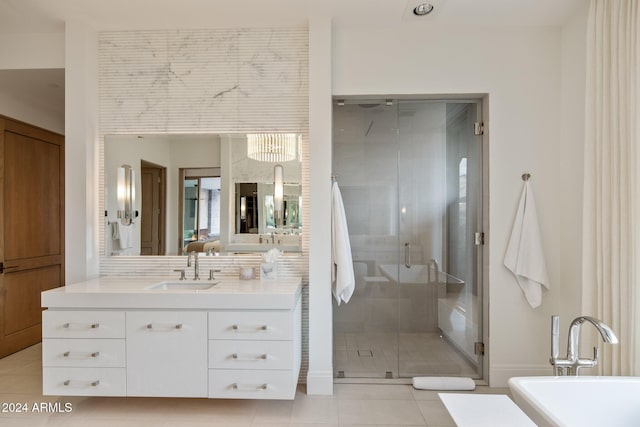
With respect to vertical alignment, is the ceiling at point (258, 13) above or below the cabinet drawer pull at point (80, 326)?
above

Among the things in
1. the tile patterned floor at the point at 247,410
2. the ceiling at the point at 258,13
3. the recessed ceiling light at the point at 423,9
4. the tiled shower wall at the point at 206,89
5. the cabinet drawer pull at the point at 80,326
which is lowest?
the tile patterned floor at the point at 247,410

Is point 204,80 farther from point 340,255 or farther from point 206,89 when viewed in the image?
point 340,255

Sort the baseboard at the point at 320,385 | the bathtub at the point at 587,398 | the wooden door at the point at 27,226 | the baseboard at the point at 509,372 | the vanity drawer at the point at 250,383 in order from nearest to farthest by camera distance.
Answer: the bathtub at the point at 587,398
the vanity drawer at the point at 250,383
the baseboard at the point at 320,385
the baseboard at the point at 509,372
the wooden door at the point at 27,226

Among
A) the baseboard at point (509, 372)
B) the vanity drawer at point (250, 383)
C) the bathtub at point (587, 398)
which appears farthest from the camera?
the baseboard at point (509, 372)

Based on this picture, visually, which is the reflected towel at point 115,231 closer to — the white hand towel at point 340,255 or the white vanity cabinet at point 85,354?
the white vanity cabinet at point 85,354

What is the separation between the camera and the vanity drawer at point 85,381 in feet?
7.28

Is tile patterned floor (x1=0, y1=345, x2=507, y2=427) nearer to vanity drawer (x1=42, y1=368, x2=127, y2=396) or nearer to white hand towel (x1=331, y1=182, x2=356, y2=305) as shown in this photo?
vanity drawer (x1=42, y1=368, x2=127, y2=396)

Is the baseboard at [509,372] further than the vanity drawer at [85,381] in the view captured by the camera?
Yes

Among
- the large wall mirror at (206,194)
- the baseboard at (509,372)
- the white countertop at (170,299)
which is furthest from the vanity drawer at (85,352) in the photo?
the baseboard at (509,372)

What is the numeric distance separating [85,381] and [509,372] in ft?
9.72

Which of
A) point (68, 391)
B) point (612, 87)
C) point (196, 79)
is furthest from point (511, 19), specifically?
point (68, 391)

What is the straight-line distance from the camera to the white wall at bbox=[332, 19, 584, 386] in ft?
8.80

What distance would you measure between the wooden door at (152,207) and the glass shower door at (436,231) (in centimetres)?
194

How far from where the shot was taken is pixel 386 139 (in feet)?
9.28
